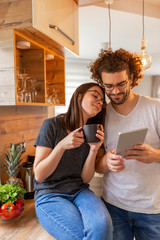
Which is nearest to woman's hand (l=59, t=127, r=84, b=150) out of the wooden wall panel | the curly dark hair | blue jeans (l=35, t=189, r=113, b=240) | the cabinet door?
blue jeans (l=35, t=189, r=113, b=240)

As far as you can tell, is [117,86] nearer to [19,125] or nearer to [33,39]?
[33,39]

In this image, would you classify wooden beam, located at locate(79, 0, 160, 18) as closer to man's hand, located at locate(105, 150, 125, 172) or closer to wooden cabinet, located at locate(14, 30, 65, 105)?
wooden cabinet, located at locate(14, 30, 65, 105)

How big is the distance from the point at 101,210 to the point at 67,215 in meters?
0.15

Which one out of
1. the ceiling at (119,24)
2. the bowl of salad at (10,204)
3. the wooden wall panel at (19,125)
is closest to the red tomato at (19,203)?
the bowl of salad at (10,204)

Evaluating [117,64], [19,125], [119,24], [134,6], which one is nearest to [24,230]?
[19,125]

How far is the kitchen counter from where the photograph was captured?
109cm

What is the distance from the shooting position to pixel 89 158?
122 centimetres

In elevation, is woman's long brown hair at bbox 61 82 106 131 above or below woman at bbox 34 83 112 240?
above

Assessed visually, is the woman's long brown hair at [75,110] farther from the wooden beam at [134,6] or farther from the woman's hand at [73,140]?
the wooden beam at [134,6]

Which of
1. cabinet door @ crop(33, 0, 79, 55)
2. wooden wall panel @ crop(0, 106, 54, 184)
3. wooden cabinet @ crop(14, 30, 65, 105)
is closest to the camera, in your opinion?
cabinet door @ crop(33, 0, 79, 55)

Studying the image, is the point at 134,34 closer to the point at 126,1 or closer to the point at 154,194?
the point at 126,1

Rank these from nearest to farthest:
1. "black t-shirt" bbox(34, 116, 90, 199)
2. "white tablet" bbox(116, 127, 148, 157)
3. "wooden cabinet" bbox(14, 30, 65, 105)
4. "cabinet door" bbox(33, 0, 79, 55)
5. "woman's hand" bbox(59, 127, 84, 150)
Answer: "white tablet" bbox(116, 127, 148, 157) < "woman's hand" bbox(59, 127, 84, 150) < "black t-shirt" bbox(34, 116, 90, 199) < "cabinet door" bbox(33, 0, 79, 55) < "wooden cabinet" bbox(14, 30, 65, 105)

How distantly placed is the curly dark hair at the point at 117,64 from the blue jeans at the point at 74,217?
2.15 ft

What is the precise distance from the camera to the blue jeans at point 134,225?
45.2 inches
